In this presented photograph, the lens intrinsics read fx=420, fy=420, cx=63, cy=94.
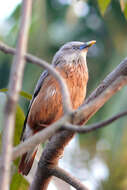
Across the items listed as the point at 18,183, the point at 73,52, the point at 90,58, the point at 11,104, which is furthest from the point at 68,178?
the point at 90,58

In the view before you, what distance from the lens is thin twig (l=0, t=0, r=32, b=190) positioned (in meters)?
1.09

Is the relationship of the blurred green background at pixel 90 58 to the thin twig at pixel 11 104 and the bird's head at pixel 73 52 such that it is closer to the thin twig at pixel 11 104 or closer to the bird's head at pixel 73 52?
the bird's head at pixel 73 52

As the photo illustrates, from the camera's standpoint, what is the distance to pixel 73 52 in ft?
16.7

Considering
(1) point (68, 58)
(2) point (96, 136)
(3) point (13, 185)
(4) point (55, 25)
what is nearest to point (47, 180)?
(3) point (13, 185)

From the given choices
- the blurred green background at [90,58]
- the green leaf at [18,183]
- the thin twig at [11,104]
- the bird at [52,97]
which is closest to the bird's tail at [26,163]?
the bird at [52,97]

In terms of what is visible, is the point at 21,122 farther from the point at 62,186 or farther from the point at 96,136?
the point at 96,136

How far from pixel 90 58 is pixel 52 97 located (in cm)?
1271

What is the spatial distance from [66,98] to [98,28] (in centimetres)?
1664

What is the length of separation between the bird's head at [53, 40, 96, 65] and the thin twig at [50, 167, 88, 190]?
2.17 metres

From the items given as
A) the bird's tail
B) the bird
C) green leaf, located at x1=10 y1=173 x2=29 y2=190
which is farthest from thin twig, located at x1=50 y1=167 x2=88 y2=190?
the bird

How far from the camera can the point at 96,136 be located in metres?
14.0

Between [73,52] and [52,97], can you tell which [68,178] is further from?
[73,52]

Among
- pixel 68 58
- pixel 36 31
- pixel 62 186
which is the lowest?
pixel 62 186

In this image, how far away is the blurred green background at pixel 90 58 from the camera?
36.1 feet
